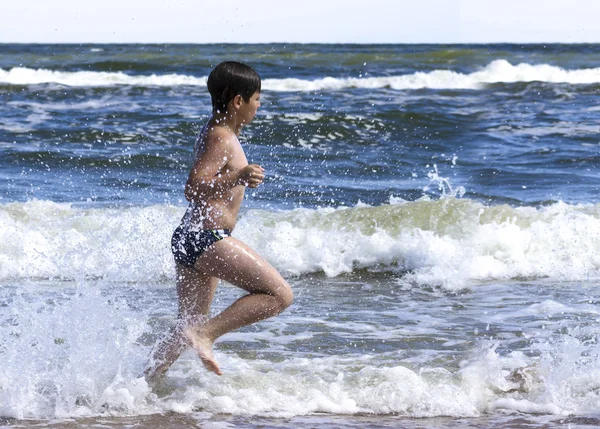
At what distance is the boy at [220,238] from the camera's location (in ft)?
13.0

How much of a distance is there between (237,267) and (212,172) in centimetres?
44

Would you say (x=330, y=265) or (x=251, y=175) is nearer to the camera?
(x=251, y=175)

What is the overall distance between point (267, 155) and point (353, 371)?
9273 millimetres

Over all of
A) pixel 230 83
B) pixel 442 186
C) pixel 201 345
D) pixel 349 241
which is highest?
pixel 230 83

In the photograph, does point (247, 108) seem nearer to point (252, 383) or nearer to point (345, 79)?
point (252, 383)

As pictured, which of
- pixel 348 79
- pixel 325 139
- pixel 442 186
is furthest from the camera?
pixel 348 79

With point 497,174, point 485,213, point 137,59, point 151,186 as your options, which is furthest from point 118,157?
point 137,59

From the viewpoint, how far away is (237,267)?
13.0 feet

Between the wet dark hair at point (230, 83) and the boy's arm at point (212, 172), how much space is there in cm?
19

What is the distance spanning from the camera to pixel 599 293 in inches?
269

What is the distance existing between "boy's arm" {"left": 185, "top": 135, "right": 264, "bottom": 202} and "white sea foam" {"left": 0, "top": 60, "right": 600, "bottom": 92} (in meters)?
19.4

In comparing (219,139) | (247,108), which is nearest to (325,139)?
(247,108)

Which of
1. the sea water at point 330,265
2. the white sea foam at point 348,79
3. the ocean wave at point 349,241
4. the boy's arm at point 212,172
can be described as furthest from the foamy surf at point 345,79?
the boy's arm at point 212,172

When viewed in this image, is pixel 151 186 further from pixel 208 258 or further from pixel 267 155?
pixel 208 258
